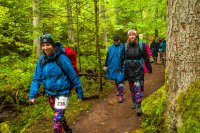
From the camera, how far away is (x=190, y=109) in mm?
4211

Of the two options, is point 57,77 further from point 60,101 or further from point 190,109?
point 190,109

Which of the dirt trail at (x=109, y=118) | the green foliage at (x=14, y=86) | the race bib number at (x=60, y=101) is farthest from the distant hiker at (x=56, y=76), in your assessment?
the green foliage at (x=14, y=86)

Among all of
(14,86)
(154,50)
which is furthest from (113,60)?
(154,50)

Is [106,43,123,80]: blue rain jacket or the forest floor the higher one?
[106,43,123,80]: blue rain jacket

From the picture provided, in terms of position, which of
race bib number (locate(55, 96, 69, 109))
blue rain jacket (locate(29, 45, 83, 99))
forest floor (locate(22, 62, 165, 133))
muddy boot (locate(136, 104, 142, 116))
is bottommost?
forest floor (locate(22, 62, 165, 133))

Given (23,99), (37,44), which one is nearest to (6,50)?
(37,44)

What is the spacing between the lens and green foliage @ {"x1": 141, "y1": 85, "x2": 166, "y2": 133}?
5327mm

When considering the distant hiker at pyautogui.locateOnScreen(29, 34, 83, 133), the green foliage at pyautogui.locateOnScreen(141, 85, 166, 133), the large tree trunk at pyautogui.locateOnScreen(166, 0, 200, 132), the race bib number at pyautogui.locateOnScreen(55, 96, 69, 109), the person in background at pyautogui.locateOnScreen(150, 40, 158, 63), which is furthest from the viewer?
the person in background at pyautogui.locateOnScreen(150, 40, 158, 63)

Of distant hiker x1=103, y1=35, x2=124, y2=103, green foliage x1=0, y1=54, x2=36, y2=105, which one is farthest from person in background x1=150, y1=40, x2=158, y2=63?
distant hiker x1=103, y1=35, x2=124, y2=103

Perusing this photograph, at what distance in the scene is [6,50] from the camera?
1549cm

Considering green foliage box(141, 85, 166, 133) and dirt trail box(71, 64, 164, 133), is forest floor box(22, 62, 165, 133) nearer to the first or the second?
dirt trail box(71, 64, 164, 133)

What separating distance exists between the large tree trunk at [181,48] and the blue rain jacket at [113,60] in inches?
170

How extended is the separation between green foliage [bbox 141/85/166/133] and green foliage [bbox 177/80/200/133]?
34.4 inches

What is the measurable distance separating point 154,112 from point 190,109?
5.57ft
